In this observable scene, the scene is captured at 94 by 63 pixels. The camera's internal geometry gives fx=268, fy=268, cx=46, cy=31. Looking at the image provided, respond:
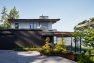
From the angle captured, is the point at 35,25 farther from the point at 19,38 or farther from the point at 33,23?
the point at 19,38

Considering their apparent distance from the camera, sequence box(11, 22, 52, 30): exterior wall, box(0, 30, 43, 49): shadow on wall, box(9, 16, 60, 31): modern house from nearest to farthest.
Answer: box(0, 30, 43, 49): shadow on wall, box(9, 16, 60, 31): modern house, box(11, 22, 52, 30): exterior wall

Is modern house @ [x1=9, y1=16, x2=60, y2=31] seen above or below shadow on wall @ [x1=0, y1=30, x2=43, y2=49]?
above

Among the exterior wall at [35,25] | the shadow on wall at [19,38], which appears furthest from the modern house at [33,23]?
the shadow on wall at [19,38]

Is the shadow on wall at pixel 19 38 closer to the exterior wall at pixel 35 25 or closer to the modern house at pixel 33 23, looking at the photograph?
the modern house at pixel 33 23

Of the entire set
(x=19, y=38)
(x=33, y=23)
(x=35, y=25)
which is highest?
(x=33, y=23)

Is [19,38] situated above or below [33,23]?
below

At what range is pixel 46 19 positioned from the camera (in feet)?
168

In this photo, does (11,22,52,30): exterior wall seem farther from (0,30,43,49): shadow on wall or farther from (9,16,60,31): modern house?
(0,30,43,49): shadow on wall

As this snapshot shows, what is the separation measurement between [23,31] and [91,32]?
2718 centimetres

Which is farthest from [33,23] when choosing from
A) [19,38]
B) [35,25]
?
[19,38]

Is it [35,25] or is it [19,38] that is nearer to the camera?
[19,38]

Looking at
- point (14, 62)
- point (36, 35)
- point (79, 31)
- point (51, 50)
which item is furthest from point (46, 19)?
point (79, 31)

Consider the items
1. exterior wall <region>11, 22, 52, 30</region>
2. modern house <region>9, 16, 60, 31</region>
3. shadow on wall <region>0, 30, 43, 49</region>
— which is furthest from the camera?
exterior wall <region>11, 22, 52, 30</region>

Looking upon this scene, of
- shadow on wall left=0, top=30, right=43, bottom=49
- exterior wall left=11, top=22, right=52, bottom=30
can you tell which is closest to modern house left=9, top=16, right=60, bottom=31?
exterior wall left=11, top=22, right=52, bottom=30
